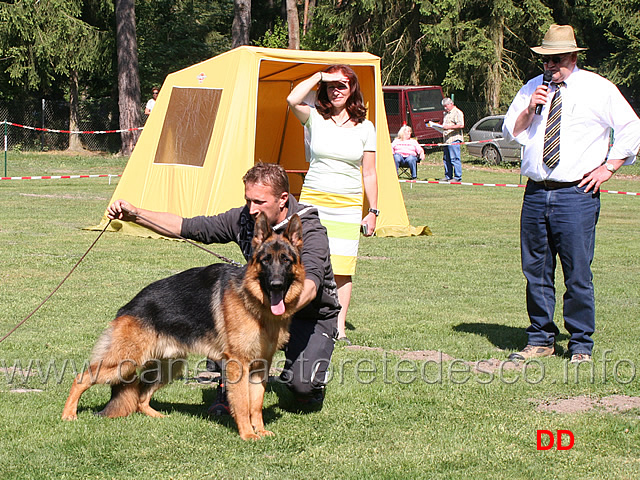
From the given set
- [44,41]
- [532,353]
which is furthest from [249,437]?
[44,41]

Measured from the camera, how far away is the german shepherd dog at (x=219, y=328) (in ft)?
12.8

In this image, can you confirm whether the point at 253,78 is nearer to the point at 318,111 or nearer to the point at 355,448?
the point at 318,111

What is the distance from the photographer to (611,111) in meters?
5.43

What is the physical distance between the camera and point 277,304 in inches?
153

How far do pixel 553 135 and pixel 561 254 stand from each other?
2.79ft

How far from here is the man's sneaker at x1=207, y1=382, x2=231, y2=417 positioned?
178 inches

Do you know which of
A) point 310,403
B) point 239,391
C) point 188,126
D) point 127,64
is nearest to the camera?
point 239,391

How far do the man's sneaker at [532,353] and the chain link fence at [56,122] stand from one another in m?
28.2

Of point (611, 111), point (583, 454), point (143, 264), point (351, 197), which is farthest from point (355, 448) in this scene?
point (143, 264)

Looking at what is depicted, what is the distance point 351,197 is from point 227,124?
5543 mm

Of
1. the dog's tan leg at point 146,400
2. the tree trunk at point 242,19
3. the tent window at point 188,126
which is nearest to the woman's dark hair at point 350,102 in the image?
the dog's tan leg at point 146,400

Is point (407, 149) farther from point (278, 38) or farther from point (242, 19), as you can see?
point (278, 38)

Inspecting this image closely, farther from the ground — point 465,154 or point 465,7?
point 465,7

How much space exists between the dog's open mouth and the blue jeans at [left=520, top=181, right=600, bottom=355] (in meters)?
2.41
